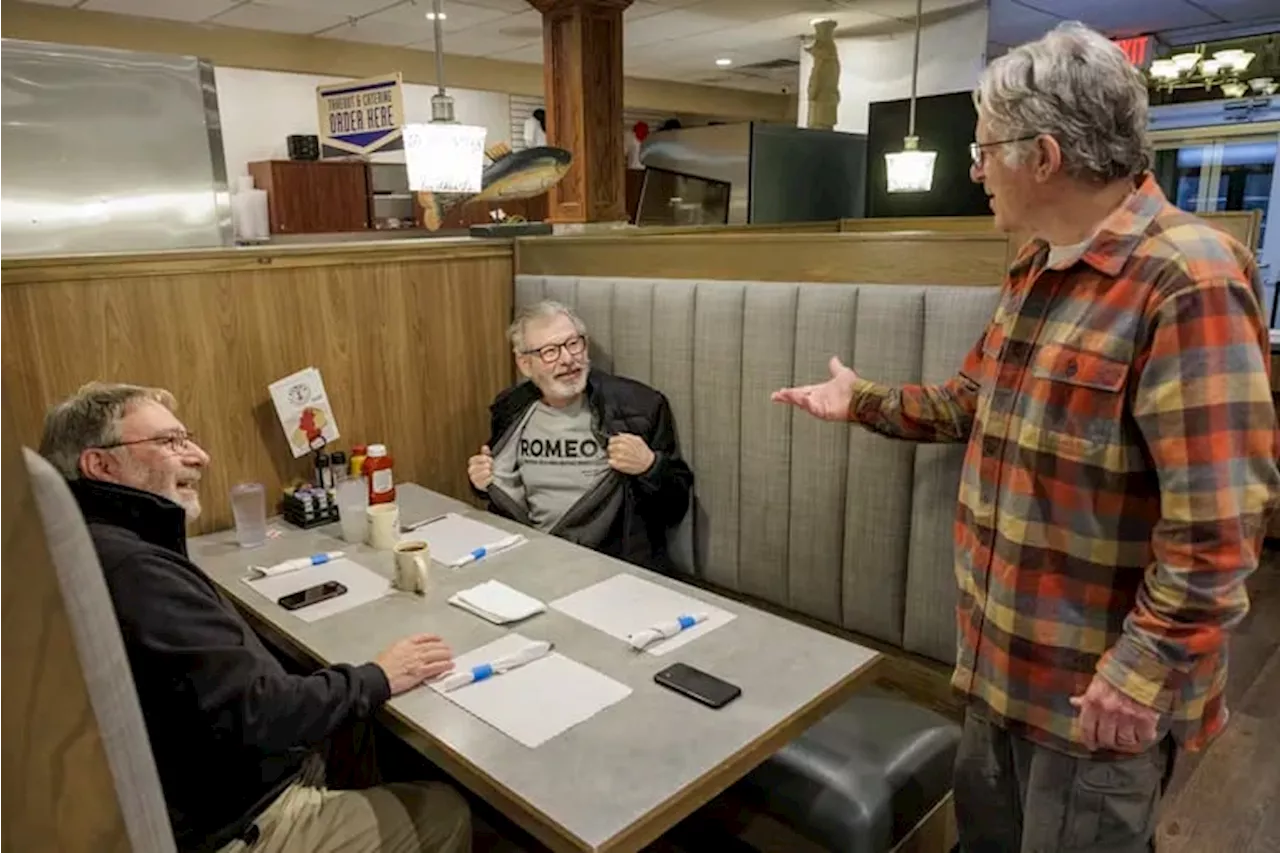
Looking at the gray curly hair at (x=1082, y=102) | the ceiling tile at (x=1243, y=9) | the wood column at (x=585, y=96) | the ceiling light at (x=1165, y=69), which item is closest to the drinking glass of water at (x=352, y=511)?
the gray curly hair at (x=1082, y=102)

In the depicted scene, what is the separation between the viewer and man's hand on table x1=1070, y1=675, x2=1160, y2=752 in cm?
115

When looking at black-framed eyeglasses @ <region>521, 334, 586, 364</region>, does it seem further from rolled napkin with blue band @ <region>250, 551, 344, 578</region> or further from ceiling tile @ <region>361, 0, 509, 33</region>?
ceiling tile @ <region>361, 0, 509, 33</region>

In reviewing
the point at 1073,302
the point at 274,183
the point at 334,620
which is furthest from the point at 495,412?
the point at 274,183

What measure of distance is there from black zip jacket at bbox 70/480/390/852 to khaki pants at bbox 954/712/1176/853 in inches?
38.3

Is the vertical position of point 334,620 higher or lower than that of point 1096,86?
lower

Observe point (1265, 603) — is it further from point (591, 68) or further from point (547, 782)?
point (591, 68)

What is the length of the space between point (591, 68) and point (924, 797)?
4.32 meters

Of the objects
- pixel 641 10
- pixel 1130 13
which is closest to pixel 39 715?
pixel 641 10

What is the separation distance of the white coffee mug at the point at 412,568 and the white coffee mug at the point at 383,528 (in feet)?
0.78

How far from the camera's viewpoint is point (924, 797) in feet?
5.49

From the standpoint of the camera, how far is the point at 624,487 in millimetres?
2316

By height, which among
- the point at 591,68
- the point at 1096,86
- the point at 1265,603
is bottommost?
the point at 1265,603

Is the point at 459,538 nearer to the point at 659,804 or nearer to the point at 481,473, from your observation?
the point at 481,473

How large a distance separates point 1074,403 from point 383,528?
57.9 inches
